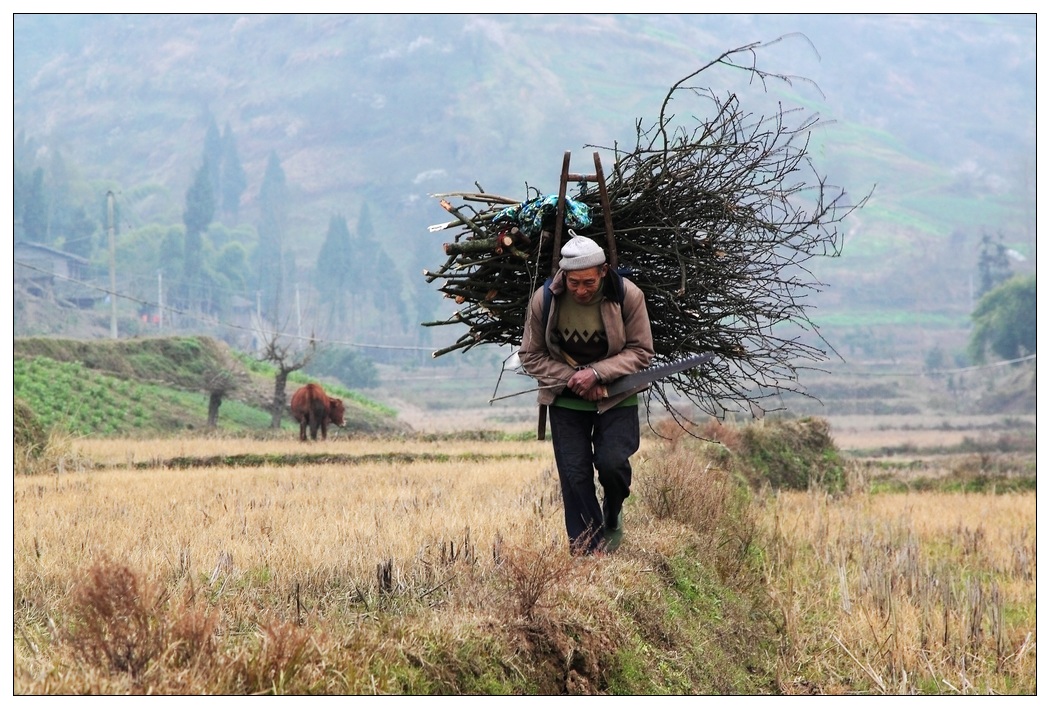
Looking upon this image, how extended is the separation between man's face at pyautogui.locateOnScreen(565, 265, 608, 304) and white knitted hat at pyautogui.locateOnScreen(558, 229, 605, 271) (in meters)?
0.04

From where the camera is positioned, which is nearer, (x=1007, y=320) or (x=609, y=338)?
(x=609, y=338)

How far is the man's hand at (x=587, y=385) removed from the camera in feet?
24.3

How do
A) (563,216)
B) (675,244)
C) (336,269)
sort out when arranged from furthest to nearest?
(336,269) < (675,244) < (563,216)

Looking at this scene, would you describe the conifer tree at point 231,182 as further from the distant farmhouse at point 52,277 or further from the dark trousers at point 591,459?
the dark trousers at point 591,459

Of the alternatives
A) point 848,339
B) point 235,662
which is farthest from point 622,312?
point 848,339

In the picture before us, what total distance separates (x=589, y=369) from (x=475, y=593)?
1.90 meters

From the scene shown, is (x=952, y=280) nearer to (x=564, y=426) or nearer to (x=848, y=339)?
(x=848, y=339)

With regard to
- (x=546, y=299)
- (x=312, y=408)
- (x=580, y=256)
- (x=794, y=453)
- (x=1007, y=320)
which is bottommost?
(x=794, y=453)

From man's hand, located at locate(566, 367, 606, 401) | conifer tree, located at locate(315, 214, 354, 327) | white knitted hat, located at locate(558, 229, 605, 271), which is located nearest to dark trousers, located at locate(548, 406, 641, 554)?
man's hand, located at locate(566, 367, 606, 401)

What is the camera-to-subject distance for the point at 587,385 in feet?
24.3

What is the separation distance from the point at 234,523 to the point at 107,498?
2.66 meters

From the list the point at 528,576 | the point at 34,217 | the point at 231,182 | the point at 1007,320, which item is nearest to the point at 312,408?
the point at 528,576

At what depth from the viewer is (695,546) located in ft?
30.2

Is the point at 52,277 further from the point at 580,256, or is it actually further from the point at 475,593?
the point at 475,593
